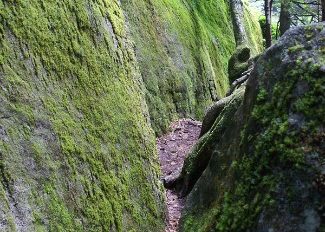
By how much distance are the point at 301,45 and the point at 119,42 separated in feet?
12.4

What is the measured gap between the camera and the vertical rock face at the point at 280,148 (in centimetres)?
377

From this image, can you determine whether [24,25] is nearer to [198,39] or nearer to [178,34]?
[178,34]

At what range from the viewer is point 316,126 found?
3934mm

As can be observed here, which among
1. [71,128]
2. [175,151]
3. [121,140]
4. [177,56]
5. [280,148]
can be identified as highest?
[177,56]

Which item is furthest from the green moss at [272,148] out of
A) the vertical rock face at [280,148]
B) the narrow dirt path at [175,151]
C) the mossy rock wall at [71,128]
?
the narrow dirt path at [175,151]

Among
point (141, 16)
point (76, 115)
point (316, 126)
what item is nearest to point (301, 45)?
point (316, 126)

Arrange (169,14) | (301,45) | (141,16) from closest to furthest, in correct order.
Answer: (301,45)
(141,16)
(169,14)

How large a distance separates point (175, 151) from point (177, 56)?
14.3ft

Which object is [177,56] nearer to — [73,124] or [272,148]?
[73,124]

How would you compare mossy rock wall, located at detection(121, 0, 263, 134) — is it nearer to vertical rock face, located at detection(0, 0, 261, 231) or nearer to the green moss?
vertical rock face, located at detection(0, 0, 261, 231)

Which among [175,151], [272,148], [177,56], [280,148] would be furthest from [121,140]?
[177,56]

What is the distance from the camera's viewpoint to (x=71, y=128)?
18.3 ft

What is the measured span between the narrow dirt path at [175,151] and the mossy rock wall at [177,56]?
1.15ft

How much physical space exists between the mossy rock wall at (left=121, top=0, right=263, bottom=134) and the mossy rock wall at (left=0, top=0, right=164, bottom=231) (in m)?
4.47
